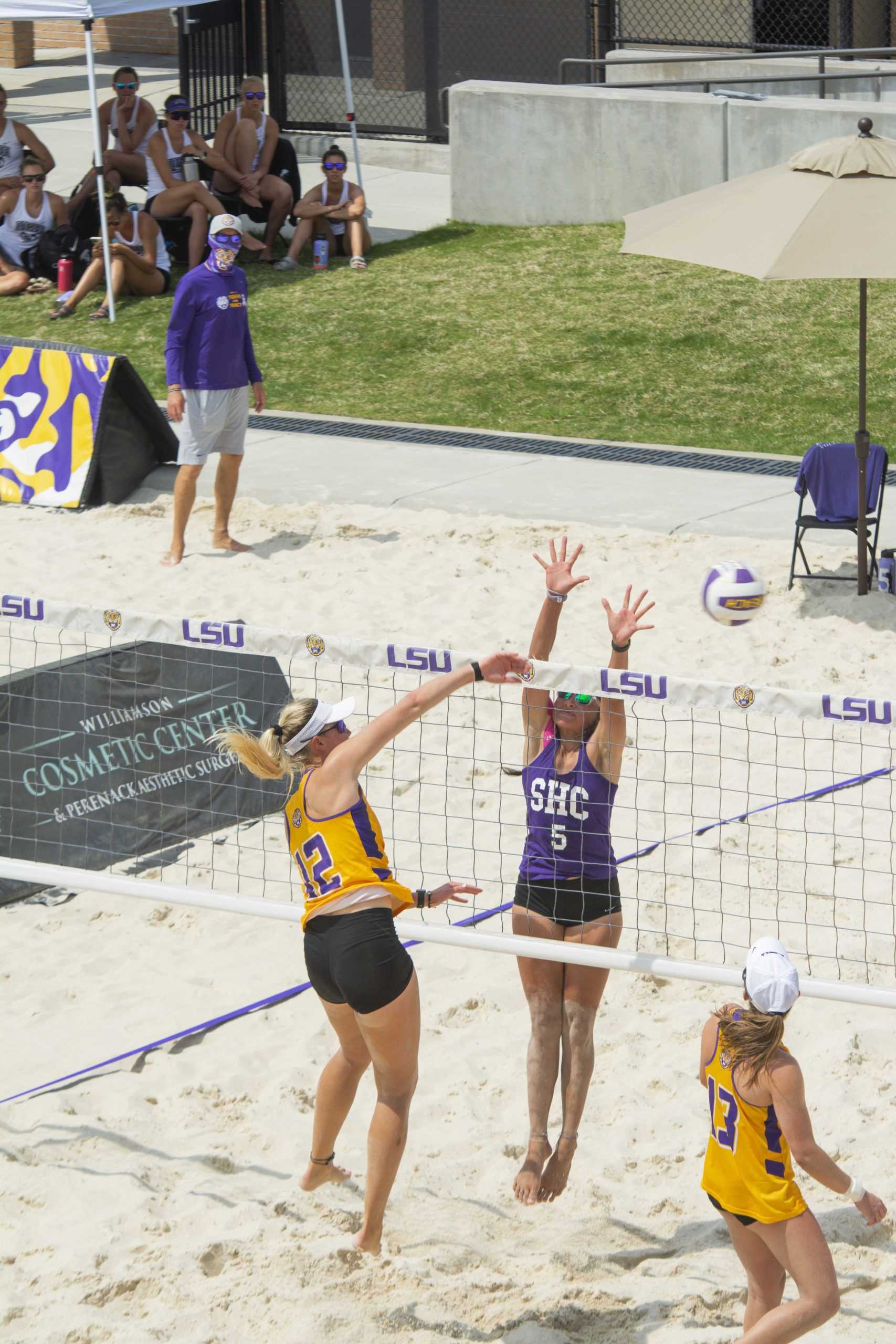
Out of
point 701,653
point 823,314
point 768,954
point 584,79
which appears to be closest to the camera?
point 768,954

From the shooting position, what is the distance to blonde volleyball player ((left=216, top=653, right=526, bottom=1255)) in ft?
13.4

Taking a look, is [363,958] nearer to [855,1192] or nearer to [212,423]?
[855,1192]

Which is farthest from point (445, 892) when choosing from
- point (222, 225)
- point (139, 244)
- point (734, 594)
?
point (139, 244)

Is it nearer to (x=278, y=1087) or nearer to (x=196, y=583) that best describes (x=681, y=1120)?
(x=278, y=1087)

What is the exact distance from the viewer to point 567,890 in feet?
15.1

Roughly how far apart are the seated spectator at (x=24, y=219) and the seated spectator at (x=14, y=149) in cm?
12

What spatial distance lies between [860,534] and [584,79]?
37.9 feet

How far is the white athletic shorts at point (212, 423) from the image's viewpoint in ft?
28.8

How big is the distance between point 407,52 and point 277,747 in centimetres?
1655

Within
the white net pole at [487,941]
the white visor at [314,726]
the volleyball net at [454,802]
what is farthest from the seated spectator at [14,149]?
the white visor at [314,726]

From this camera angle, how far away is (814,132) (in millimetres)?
13961

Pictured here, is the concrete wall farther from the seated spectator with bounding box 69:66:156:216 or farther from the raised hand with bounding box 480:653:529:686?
the raised hand with bounding box 480:653:529:686

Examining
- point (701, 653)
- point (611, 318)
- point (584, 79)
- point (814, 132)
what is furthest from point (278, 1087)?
point (584, 79)

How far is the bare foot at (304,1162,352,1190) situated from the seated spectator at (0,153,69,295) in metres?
11.1
